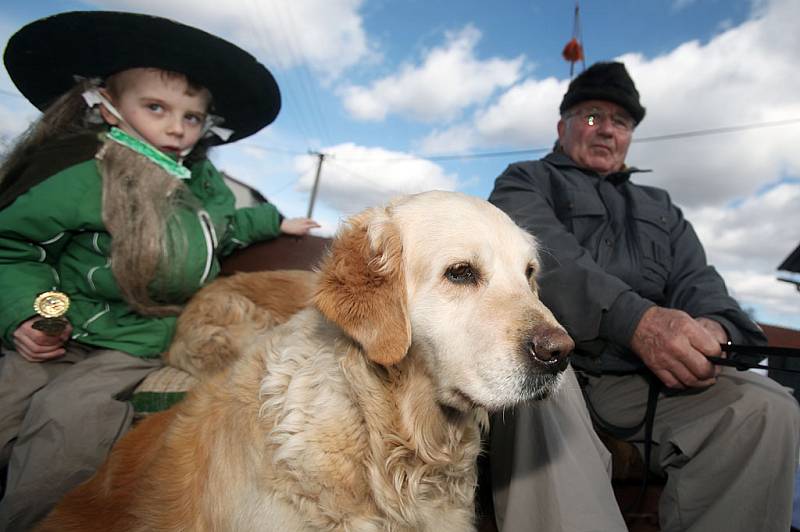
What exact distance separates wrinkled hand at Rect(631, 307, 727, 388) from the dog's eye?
942 mm

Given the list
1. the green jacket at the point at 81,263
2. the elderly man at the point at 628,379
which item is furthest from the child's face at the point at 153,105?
the elderly man at the point at 628,379

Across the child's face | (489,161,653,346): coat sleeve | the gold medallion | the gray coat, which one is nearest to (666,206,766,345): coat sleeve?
the gray coat

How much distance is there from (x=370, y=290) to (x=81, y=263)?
1750mm

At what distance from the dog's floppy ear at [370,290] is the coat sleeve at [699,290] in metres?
1.73

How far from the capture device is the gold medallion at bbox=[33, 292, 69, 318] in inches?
83.5

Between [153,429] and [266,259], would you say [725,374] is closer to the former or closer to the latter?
[153,429]

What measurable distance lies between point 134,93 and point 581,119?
273 cm

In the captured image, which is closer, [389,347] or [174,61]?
[389,347]

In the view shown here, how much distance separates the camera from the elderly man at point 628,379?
1.71 metres

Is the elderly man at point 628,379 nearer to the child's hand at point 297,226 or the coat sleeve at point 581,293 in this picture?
the coat sleeve at point 581,293

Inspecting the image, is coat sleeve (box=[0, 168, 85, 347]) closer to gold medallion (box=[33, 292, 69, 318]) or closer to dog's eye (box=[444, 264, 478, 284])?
gold medallion (box=[33, 292, 69, 318])

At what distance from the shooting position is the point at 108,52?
2545mm

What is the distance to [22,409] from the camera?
2080 millimetres

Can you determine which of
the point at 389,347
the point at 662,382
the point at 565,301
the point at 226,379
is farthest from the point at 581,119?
the point at 226,379
